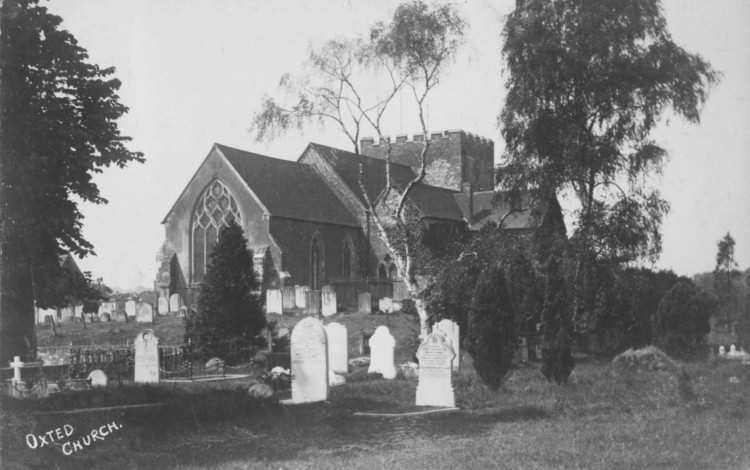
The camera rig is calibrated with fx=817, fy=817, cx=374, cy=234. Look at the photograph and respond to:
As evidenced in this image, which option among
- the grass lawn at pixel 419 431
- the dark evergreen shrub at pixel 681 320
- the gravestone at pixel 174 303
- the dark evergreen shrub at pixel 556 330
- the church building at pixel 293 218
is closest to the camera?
the grass lawn at pixel 419 431

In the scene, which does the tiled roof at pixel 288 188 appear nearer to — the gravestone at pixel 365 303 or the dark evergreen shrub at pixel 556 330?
the gravestone at pixel 365 303

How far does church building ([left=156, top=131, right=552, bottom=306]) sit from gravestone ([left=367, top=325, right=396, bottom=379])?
1598 centimetres

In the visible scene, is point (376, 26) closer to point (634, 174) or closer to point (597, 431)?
point (634, 174)

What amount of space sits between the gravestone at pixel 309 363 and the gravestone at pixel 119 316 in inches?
790

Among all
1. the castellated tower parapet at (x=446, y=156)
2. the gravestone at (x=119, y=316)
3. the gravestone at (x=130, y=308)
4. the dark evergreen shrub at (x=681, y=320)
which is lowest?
the dark evergreen shrub at (x=681, y=320)

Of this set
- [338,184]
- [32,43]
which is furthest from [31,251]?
[338,184]

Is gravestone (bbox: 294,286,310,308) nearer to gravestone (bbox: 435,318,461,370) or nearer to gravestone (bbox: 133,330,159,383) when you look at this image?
gravestone (bbox: 435,318,461,370)

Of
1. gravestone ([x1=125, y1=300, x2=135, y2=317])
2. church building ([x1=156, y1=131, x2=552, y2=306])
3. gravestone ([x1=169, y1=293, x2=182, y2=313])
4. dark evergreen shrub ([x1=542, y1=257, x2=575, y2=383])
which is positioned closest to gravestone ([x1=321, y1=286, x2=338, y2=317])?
church building ([x1=156, y1=131, x2=552, y2=306])

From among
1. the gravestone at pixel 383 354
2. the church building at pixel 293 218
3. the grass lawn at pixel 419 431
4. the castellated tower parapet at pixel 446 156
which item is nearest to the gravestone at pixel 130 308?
the church building at pixel 293 218

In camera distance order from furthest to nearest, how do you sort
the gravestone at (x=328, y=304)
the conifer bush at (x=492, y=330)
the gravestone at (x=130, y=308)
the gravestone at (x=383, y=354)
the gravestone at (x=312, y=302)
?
1. the gravestone at (x=130, y=308)
2. the gravestone at (x=312, y=302)
3. the gravestone at (x=328, y=304)
4. the gravestone at (x=383, y=354)
5. the conifer bush at (x=492, y=330)

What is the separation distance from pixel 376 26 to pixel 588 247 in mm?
8784

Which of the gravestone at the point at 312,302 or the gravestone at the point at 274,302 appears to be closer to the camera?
the gravestone at the point at 274,302

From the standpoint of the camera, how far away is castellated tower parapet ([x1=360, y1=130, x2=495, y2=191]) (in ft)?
184

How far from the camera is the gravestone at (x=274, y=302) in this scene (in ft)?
108
